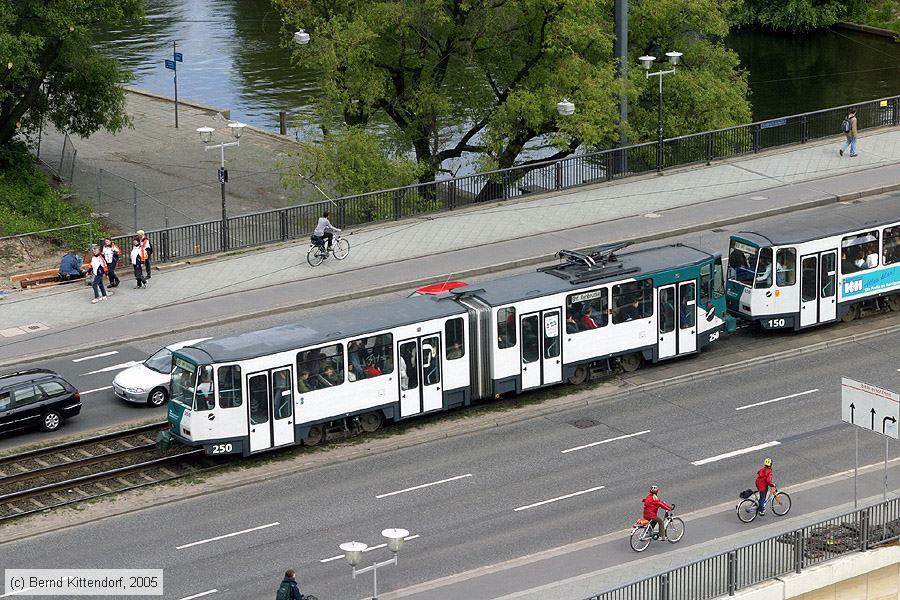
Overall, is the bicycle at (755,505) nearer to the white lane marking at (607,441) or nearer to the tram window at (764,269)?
the white lane marking at (607,441)

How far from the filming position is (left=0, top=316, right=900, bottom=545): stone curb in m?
33.1

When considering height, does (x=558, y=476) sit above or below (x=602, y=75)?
below

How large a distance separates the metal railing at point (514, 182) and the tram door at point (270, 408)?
53.6ft

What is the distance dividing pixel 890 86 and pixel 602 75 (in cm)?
3878

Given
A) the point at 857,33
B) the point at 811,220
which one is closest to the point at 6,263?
the point at 811,220

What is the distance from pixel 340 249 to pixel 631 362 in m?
12.5

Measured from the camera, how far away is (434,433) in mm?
36531

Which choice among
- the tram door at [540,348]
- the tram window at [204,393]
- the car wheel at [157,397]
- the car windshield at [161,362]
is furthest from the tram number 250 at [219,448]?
the tram door at [540,348]

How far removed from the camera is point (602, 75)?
57.2 meters

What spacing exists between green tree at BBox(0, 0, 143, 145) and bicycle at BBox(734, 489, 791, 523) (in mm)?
35037

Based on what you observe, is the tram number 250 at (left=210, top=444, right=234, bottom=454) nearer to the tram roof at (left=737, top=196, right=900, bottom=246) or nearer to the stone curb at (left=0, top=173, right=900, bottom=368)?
the stone curb at (left=0, top=173, right=900, bottom=368)

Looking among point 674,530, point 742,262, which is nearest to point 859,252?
point 742,262

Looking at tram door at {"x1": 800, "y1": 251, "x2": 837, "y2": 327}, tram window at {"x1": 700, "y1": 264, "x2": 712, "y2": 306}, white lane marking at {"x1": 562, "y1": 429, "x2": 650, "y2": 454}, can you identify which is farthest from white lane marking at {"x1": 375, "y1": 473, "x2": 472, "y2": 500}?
tram door at {"x1": 800, "y1": 251, "x2": 837, "y2": 327}

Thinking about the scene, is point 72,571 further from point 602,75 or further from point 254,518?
point 602,75
